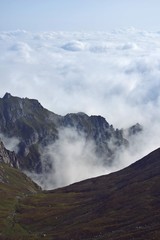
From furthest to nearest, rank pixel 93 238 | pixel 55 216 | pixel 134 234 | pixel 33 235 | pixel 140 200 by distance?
pixel 55 216 → pixel 140 200 → pixel 33 235 → pixel 93 238 → pixel 134 234

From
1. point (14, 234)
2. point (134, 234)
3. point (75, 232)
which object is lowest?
point (134, 234)

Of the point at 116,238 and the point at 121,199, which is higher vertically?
the point at 121,199

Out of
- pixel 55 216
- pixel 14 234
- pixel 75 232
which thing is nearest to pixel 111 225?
pixel 75 232

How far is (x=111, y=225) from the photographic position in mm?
148375

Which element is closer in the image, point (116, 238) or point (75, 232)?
point (116, 238)

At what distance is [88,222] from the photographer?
164 m

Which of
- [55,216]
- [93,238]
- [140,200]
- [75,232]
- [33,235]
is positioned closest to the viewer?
[93,238]

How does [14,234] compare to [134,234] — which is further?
[14,234]

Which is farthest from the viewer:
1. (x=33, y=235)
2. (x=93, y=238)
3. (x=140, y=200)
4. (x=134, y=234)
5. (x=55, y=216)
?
(x=55, y=216)

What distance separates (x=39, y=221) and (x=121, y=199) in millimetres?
39049

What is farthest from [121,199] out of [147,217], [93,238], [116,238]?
[116,238]

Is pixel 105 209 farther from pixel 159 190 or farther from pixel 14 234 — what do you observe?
pixel 14 234

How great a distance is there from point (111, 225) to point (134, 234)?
29.2m

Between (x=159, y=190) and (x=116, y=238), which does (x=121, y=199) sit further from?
(x=116, y=238)
